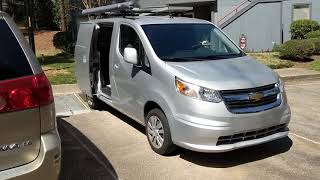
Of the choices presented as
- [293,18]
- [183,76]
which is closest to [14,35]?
[183,76]

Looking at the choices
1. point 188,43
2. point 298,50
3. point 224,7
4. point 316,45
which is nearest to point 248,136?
point 188,43

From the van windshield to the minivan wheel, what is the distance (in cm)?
78

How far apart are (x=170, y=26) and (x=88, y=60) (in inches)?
85.7

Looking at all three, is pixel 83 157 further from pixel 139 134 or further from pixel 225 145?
pixel 225 145

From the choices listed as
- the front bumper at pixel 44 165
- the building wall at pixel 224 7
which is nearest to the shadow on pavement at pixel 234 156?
the front bumper at pixel 44 165

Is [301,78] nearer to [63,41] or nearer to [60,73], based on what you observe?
[60,73]

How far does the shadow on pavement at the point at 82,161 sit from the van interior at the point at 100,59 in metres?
1.51

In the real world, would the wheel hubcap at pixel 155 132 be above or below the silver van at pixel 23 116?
below

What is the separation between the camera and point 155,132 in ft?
19.2

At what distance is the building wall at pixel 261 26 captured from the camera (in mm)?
19875

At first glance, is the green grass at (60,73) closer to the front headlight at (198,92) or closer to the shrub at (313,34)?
the front headlight at (198,92)

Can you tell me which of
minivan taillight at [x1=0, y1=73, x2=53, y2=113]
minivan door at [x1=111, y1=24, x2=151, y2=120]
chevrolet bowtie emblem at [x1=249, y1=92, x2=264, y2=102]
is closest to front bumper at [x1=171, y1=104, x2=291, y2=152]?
chevrolet bowtie emblem at [x1=249, y1=92, x2=264, y2=102]

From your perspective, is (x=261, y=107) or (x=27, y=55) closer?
(x=27, y=55)

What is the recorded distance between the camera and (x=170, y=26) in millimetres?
6660
